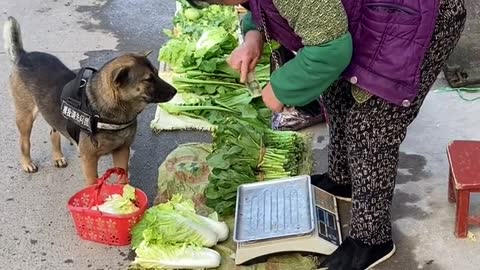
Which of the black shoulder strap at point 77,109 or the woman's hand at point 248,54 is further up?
the woman's hand at point 248,54

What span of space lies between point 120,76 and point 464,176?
70.3 inches

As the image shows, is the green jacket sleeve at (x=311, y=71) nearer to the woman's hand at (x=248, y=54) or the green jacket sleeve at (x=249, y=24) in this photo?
the woman's hand at (x=248, y=54)

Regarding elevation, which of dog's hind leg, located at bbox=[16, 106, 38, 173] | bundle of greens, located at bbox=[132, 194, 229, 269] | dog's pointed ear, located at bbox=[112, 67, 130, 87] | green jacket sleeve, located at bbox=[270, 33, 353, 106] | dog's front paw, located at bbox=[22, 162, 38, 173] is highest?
green jacket sleeve, located at bbox=[270, 33, 353, 106]

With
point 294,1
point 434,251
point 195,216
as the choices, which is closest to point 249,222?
point 195,216

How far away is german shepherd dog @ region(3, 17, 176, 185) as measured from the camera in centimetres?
408

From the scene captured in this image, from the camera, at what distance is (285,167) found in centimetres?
432

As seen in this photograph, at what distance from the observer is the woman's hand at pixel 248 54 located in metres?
3.42

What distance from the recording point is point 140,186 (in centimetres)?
445

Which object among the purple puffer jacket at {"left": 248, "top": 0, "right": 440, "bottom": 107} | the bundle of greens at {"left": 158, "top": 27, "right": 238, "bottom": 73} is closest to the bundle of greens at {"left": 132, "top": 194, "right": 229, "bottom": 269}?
the purple puffer jacket at {"left": 248, "top": 0, "right": 440, "bottom": 107}

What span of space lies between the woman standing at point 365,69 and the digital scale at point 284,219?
15cm

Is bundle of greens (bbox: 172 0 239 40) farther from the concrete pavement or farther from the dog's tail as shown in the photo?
the dog's tail

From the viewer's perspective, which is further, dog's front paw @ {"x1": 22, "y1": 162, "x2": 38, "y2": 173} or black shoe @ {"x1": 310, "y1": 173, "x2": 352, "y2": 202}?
dog's front paw @ {"x1": 22, "y1": 162, "x2": 38, "y2": 173}

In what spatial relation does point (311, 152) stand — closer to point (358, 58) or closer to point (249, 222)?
point (249, 222)

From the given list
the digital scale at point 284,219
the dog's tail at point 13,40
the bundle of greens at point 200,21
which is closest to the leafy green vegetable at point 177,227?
the digital scale at point 284,219
